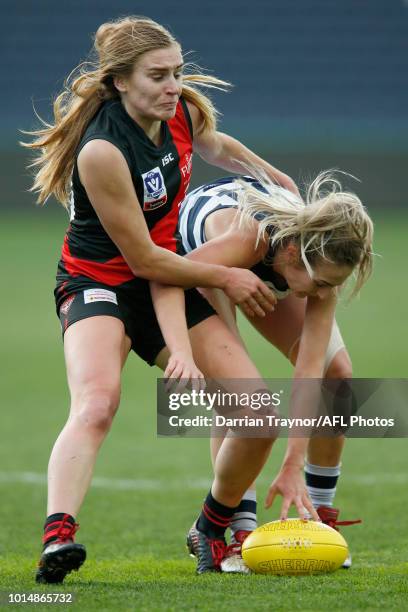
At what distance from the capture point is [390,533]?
566 centimetres

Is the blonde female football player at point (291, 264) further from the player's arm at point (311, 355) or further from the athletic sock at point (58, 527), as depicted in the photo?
the athletic sock at point (58, 527)

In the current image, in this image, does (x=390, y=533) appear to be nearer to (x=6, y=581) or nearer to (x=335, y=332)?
(x=335, y=332)

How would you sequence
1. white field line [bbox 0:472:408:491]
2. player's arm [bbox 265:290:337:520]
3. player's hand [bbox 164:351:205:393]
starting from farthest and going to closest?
white field line [bbox 0:472:408:491], player's arm [bbox 265:290:337:520], player's hand [bbox 164:351:205:393]

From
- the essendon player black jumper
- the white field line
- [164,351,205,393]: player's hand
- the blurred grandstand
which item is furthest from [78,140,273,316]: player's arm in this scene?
the blurred grandstand

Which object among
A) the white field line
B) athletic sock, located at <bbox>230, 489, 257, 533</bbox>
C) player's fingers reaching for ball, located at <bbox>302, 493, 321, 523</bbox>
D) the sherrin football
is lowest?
the white field line

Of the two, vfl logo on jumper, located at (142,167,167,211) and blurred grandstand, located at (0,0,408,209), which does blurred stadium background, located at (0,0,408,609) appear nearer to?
blurred grandstand, located at (0,0,408,209)

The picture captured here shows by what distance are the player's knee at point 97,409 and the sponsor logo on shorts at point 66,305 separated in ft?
1.50

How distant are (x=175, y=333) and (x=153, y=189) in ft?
1.93

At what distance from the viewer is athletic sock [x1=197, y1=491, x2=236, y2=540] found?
459cm

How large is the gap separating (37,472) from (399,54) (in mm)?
20451

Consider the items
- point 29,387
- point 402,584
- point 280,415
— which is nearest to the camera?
point 402,584

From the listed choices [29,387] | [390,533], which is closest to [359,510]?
[390,533]

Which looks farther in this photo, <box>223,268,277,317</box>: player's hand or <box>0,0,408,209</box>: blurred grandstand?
<box>0,0,408,209</box>: blurred grandstand

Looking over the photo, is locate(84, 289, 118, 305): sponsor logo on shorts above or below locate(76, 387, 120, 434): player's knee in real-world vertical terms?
above
